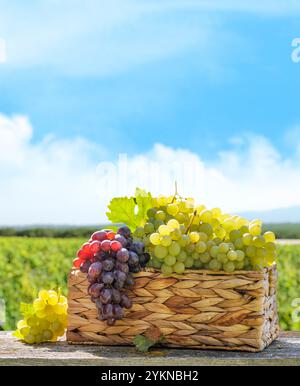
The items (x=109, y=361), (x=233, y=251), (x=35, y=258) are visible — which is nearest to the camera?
(x=109, y=361)

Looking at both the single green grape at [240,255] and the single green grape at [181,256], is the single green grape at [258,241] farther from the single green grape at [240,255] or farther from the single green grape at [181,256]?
the single green grape at [181,256]

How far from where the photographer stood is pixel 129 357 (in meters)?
2.18

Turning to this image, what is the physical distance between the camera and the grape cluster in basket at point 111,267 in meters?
2.31

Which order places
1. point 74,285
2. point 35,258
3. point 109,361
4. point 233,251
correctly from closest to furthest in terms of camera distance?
point 109,361 < point 233,251 < point 74,285 < point 35,258

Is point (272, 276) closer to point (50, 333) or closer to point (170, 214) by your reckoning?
point (170, 214)

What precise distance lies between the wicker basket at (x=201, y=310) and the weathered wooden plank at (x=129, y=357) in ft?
0.15

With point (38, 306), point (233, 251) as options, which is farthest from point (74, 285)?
point (233, 251)

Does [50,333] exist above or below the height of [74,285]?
below

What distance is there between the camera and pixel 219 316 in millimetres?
2330

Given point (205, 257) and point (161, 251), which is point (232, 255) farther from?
point (161, 251)

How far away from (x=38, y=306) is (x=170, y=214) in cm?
58

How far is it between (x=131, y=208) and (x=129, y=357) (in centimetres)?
57
